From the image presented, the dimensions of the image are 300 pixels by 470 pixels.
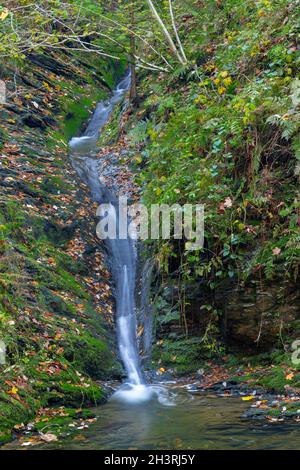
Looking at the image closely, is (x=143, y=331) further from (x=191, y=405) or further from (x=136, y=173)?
(x=136, y=173)

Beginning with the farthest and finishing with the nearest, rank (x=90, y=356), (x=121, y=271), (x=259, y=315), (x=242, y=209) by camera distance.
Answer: (x=121, y=271) → (x=242, y=209) → (x=90, y=356) → (x=259, y=315)

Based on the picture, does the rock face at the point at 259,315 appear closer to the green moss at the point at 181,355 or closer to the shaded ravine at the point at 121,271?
the green moss at the point at 181,355

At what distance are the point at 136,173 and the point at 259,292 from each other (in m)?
6.09

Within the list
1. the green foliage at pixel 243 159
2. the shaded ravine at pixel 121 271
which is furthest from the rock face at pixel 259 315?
the shaded ravine at pixel 121 271

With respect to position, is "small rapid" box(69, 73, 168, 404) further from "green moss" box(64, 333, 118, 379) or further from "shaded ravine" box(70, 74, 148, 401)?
"green moss" box(64, 333, 118, 379)

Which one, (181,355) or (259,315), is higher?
(259,315)

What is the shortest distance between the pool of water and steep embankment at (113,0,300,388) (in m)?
1.10

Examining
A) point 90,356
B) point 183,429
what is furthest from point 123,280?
point 183,429

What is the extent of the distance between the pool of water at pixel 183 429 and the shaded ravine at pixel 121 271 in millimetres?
807

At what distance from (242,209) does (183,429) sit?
141 inches

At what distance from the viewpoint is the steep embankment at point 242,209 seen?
7.86m

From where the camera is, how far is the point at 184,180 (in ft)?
30.5

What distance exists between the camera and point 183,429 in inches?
236

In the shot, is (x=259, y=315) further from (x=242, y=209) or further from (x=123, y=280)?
(x=123, y=280)
